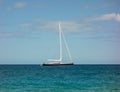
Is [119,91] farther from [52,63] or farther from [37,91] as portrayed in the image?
[52,63]

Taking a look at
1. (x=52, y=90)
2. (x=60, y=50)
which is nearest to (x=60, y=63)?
(x=60, y=50)

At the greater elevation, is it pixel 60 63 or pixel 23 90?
pixel 23 90

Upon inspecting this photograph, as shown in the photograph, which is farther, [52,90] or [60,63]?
[60,63]

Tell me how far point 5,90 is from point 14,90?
0.64 meters

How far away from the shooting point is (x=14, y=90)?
2047 cm

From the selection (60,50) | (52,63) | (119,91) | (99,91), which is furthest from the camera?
(52,63)

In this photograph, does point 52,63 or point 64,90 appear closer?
point 64,90

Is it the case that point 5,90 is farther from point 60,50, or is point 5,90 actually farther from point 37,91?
point 60,50

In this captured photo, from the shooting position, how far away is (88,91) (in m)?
20.0

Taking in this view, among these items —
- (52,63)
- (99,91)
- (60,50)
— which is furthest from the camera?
(52,63)

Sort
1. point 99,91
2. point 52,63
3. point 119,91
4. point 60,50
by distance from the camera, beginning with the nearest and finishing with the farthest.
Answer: point 119,91 → point 99,91 → point 60,50 → point 52,63

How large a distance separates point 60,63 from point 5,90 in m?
30.9

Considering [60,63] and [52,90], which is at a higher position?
[52,90]

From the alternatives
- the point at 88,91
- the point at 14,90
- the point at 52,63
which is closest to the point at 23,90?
the point at 14,90
